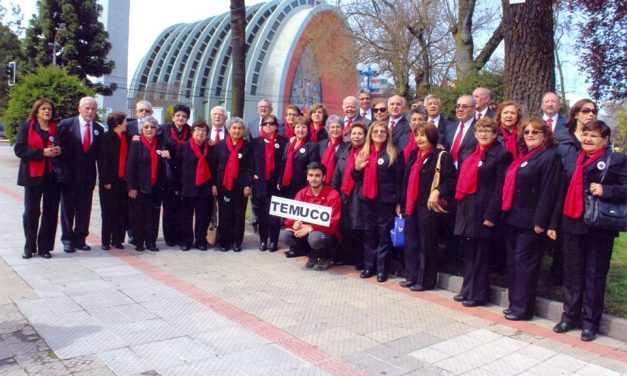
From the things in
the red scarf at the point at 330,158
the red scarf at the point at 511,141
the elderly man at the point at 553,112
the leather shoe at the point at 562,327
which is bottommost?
the leather shoe at the point at 562,327

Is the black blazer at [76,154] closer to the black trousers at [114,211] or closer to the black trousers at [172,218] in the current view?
the black trousers at [114,211]

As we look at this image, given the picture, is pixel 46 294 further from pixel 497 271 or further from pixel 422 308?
pixel 497 271

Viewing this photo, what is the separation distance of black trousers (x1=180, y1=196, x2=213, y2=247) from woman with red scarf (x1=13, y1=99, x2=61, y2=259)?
170cm

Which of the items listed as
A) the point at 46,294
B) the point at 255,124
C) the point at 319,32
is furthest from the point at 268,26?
the point at 46,294

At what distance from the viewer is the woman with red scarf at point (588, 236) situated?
4.82 meters

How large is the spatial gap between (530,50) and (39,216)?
22.5 feet

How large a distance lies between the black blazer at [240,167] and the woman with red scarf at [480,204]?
320cm

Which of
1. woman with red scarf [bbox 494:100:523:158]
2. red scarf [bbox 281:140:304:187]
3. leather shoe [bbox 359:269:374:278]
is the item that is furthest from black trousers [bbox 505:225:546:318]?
red scarf [bbox 281:140:304:187]

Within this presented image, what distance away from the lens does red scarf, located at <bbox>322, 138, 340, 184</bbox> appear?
7406 mm

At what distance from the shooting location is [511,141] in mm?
5844

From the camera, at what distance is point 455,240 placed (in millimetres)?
6957

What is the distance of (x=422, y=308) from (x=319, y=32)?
25.8m

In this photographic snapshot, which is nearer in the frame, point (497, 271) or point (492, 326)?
point (492, 326)

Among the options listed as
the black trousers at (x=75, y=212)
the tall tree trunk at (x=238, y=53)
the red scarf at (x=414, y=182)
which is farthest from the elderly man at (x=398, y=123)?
the tall tree trunk at (x=238, y=53)
